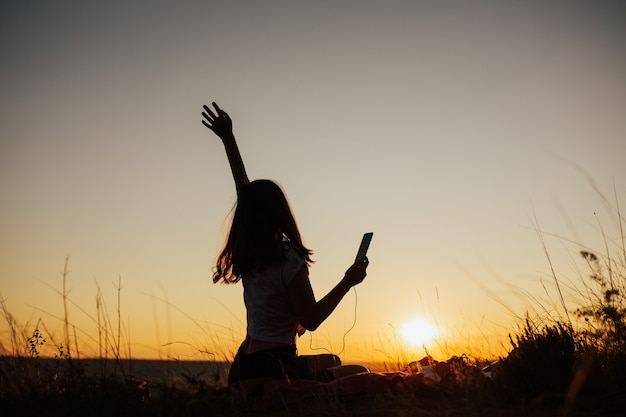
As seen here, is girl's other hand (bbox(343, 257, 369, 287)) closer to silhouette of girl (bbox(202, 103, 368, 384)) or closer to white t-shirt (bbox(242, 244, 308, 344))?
silhouette of girl (bbox(202, 103, 368, 384))

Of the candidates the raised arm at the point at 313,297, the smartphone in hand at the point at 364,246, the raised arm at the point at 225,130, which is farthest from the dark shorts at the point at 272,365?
the raised arm at the point at 225,130

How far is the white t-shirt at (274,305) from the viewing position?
3.96m

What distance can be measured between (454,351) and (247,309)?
2791mm

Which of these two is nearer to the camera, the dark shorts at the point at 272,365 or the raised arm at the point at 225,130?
the dark shorts at the point at 272,365

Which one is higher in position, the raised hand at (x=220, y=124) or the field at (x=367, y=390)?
the raised hand at (x=220, y=124)

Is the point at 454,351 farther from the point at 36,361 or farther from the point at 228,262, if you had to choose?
the point at 36,361

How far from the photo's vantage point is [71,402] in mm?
3434

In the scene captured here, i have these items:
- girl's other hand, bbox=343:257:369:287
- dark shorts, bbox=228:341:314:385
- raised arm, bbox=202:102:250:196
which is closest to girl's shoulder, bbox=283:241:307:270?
girl's other hand, bbox=343:257:369:287

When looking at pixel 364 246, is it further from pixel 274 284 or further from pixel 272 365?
pixel 272 365

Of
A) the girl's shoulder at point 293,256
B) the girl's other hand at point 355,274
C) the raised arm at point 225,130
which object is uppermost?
the raised arm at point 225,130

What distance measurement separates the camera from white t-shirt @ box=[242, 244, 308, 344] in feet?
13.0

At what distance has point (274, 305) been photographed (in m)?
4.00

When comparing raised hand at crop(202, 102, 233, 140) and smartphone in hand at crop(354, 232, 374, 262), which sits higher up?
raised hand at crop(202, 102, 233, 140)

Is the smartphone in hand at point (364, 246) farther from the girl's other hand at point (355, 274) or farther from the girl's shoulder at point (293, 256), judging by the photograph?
the girl's shoulder at point (293, 256)
